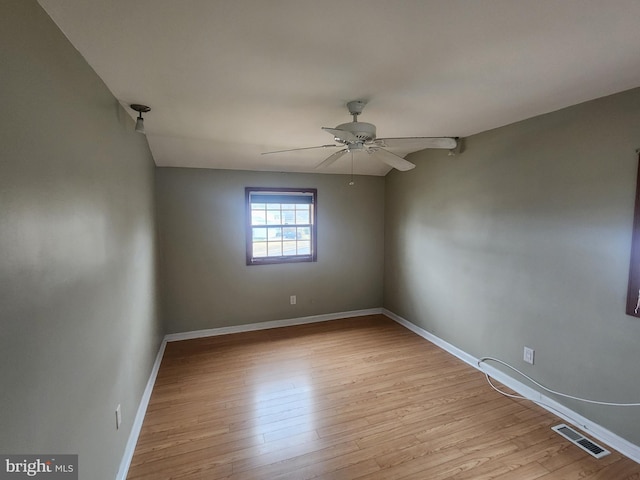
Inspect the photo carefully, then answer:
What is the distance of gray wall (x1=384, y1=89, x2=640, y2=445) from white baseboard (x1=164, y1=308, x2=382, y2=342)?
134cm

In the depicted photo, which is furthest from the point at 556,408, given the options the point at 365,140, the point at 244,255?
the point at 244,255

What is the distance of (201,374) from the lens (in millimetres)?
3037

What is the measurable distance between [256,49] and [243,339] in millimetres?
3342

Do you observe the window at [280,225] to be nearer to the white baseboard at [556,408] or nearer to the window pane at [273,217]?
the window pane at [273,217]

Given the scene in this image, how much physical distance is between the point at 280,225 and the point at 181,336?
1912 mm

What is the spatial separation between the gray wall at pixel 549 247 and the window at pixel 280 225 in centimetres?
167

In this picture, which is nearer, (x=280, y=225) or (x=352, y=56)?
A: (x=352, y=56)

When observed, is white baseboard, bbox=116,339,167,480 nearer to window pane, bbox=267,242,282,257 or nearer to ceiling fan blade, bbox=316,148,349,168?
window pane, bbox=267,242,282,257

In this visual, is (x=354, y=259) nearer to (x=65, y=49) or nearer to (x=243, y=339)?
(x=243, y=339)

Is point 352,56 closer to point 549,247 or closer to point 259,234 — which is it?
point 549,247

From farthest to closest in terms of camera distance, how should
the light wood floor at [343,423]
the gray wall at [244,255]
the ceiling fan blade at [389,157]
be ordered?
the gray wall at [244,255]
the ceiling fan blade at [389,157]
the light wood floor at [343,423]

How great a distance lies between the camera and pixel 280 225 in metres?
4.27

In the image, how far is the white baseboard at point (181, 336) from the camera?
1928 millimetres

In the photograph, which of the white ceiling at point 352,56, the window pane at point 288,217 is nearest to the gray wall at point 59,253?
the white ceiling at point 352,56
